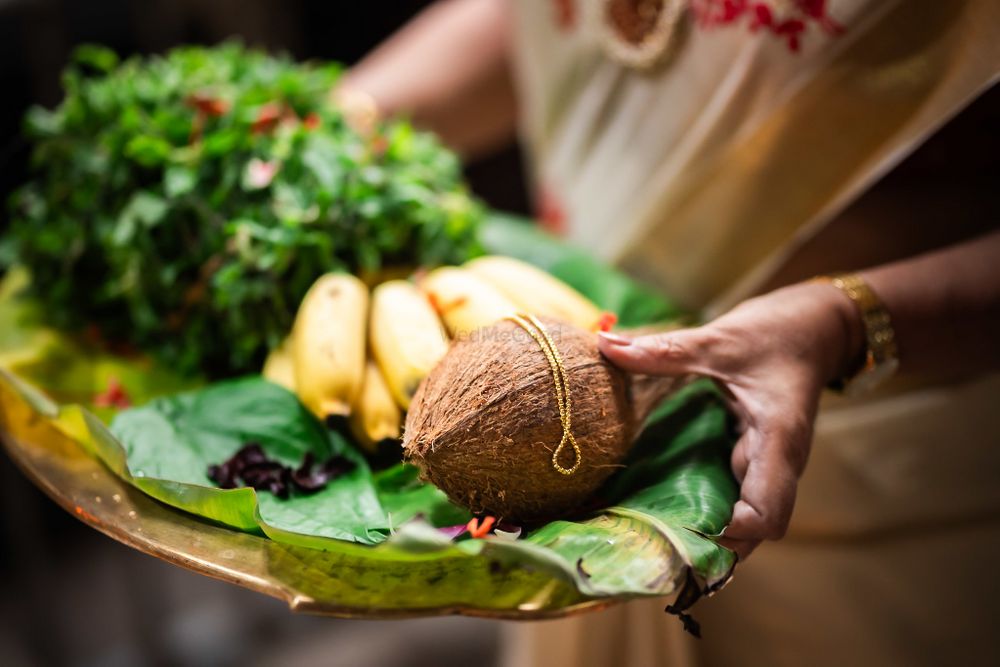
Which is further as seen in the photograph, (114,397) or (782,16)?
(114,397)

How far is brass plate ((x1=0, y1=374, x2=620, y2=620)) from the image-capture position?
1.75 feet

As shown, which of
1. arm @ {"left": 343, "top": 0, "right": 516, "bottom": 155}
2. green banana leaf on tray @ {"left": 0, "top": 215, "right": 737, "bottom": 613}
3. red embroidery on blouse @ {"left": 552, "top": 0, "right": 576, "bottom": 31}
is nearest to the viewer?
green banana leaf on tray @ {"left": 0, "top": 215, "right": 737, "bottom": 613}

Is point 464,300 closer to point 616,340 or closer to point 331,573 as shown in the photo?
point 616,340

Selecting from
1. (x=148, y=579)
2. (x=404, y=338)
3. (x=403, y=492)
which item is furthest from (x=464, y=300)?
(x=148, y=579)

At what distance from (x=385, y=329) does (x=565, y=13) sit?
0.59 meters

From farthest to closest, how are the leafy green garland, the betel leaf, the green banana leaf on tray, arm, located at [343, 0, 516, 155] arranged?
1. arm, located at [343, 0, 516, 155]
2. the leafy green garland
3. the betel leaf
4. the green banana leaf on tray

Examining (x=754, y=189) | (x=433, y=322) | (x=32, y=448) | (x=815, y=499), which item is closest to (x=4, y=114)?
(x=32, y=448)

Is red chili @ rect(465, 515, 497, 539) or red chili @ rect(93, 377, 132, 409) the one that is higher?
red chili @ rect(465, 515, 497, 539)

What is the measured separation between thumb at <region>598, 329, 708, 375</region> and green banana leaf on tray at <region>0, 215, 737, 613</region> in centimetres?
8

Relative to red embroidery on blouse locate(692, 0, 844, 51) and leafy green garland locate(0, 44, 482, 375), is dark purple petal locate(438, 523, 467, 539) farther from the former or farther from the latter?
red embroidery on blouse locate(692, 0, 844, 51)

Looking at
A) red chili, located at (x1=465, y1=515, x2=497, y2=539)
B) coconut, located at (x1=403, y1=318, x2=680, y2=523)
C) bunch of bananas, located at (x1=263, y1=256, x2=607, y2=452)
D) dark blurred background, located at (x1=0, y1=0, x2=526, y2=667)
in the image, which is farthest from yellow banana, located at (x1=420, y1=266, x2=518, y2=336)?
dark blurred background, located at (x1=0, y1=0, x2=526, y2=667)

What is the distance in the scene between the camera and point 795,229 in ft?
2.96

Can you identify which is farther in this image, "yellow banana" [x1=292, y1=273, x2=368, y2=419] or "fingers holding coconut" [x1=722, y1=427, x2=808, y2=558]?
"yellow banana" [x1=292, y1=273, x2=368, y2=419]

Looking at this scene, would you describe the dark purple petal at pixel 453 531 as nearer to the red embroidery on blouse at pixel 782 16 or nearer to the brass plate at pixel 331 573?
the brass plate at pixel 331 573
